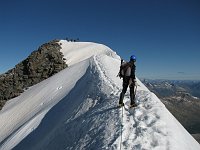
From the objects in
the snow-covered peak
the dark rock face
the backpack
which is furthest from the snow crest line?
the snow-covered peak

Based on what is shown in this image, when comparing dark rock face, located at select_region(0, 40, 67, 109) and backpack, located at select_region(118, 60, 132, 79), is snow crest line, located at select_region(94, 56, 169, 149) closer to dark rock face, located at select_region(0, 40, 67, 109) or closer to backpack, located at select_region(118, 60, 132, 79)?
backpack, located at select_region(118, 60, 132, 79)

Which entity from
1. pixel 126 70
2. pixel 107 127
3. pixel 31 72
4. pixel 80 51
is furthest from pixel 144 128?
pixel 80 51

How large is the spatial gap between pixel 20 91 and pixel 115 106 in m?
34.9

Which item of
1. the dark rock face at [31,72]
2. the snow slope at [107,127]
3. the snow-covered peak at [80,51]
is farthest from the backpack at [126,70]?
the snow-covered peak at [80,51]

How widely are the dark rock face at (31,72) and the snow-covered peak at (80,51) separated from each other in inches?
120

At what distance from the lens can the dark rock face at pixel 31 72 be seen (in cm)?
4997

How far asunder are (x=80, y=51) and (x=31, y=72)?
13.9 metres

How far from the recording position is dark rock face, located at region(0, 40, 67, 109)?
164 ft

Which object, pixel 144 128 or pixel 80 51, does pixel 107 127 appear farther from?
pixel 80 51

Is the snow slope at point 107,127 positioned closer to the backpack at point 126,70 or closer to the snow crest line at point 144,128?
the snow crest line at point 144,128

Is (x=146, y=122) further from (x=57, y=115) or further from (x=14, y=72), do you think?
(x=14, y=72)

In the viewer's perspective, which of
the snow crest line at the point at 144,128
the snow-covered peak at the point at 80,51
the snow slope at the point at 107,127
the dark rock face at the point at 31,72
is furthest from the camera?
the snow-covered peak at the point at 80,51

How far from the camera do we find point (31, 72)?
52.1 metres

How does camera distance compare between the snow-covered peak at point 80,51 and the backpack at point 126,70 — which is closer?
the backpack at point 126,70
